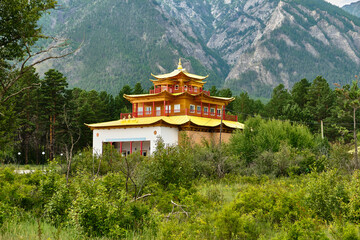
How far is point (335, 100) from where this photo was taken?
58531 mm

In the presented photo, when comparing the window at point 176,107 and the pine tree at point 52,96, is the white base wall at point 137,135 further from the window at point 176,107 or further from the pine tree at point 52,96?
the pine tree at point 52,96

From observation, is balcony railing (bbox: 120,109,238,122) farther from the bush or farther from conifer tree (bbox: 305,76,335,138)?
the bush

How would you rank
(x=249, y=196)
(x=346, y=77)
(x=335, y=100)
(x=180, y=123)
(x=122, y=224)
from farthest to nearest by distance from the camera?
(x=346, y=77) → (x=335, y=100) → (x=180, y=123) → (x=249, y=196) → (x=122, y=224)

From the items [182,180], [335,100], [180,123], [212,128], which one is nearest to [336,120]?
[335,100]

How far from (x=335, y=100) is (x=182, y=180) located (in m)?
48.8

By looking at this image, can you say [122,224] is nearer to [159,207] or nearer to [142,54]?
[159,207]

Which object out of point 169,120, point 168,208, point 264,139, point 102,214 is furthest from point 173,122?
point 102,214

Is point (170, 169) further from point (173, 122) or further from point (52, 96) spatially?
point (52, 96)

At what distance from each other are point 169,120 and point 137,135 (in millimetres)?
3573

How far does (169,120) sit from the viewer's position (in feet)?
135

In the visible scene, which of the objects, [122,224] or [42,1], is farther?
[42,1]

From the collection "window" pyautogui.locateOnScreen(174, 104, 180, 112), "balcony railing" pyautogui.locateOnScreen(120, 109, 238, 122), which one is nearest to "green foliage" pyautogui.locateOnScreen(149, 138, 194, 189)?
"balcony railing" pyautogui.locateOnScreen(120, 109, 238, 122)

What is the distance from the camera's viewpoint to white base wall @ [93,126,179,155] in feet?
130

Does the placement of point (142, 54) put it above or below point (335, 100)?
above
